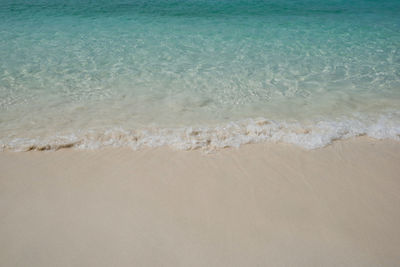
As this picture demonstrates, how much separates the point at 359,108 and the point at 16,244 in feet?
18.3

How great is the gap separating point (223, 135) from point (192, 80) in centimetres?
241

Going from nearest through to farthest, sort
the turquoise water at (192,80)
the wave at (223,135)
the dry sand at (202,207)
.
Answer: the dry sand at (202,207) < the wave at (223,135) < the turquoise water at (192,80)

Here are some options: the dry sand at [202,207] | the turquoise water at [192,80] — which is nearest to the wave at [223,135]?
the turquoise water at [192,80]

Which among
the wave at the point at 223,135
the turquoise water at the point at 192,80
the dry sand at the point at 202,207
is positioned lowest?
the dry sand at the point at 202,207

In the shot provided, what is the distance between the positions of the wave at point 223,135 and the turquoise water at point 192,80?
0.06ft

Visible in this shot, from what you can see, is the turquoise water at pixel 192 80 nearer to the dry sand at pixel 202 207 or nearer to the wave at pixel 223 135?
the wave at pixel 223 135

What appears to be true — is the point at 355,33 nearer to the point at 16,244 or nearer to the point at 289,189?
the point at 289,189

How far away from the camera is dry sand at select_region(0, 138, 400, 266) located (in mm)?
2379

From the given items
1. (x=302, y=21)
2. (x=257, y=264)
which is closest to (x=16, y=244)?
(x=257, y=264)

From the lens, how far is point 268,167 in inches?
134

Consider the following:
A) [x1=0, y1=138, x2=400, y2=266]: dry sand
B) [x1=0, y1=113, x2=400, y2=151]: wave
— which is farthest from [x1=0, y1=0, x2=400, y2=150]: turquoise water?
[x1=0, y1=138, x2=400, y2=266]: dry sand

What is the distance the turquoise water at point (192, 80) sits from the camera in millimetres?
4195

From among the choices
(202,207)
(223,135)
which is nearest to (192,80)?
(223,135)

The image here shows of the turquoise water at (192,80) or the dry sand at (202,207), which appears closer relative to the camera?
the dry sand at (202,207)
